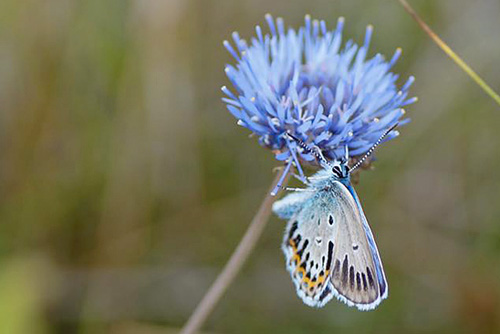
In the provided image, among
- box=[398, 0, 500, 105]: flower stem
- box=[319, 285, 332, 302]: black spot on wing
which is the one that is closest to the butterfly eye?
box=[319, 285, 332, 302]: black spot on wing

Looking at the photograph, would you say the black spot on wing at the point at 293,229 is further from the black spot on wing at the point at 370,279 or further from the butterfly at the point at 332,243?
the black spot on wing at the point at 370,279

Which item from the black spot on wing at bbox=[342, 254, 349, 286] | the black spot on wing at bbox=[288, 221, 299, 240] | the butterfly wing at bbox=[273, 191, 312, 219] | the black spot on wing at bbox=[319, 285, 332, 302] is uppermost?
the butterfly wing at bbox=[273, 191, 312, 219]

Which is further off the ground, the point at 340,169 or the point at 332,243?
the point at 340,169

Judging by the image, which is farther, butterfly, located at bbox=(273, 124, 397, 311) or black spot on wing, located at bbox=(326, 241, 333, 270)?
black spot on wing, located at bbox=(326, 241, 333, 270)

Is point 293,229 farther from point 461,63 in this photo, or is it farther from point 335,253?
point 461,63

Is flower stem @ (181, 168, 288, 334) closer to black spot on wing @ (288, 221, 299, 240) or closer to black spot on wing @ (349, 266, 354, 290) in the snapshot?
black spot on wing @ (288, 221, 299, 240)

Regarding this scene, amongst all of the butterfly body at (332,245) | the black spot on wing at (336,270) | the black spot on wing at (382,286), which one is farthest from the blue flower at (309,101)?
the black spot on wing at (382,286)

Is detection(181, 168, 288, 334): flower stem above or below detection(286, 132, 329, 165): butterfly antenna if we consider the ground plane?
below

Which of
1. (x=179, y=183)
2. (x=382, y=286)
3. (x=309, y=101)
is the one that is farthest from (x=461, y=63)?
(x=179, y=183)
